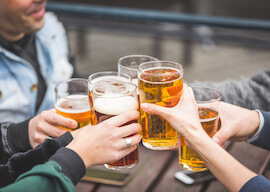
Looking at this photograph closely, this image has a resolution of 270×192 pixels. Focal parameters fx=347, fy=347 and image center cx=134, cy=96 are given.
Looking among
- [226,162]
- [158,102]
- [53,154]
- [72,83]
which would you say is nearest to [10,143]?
[72,83]

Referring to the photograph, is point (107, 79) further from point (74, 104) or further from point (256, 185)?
point (256, 185)

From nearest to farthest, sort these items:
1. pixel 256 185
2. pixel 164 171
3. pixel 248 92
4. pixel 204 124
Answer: pixel 256 185 < pixel 204 124 < pixel 164 171 < pixel 248 92

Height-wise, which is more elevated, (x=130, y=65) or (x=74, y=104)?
(x=130, y=65)

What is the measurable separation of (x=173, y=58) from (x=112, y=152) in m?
4.15

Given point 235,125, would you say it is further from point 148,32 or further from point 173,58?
point 173,58

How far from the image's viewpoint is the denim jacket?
1.92m

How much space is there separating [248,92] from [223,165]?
0.72 metres

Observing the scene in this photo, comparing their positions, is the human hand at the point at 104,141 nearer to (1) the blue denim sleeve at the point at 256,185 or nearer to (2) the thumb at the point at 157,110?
(2) the thumb at the point at 157,110

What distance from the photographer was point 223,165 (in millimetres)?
1098

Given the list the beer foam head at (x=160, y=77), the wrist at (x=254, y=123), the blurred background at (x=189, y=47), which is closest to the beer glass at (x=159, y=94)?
the beer foam head at (x=160, y=77)

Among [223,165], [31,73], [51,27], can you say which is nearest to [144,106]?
[223,165]

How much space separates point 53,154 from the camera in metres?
1.11

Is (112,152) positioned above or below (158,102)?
→ below

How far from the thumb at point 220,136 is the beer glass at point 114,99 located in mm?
317
